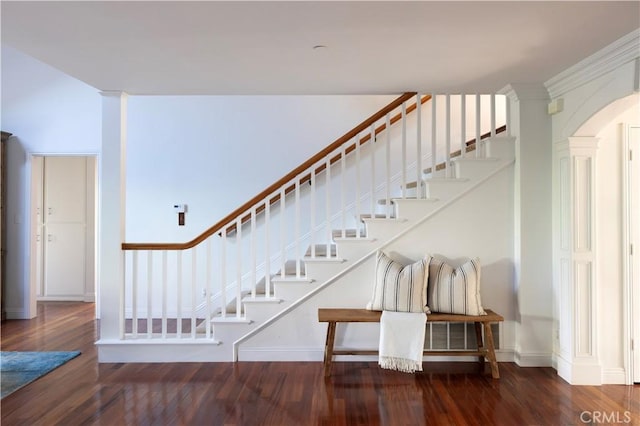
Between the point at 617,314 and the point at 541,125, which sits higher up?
the point at 541,125

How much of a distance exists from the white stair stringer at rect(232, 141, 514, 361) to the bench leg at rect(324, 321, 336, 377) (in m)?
0.37

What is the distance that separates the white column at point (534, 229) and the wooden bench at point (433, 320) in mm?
364

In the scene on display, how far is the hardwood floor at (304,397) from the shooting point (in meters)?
2.65

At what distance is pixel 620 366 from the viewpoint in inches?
127

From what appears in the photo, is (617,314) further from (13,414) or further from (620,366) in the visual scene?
(13,414)

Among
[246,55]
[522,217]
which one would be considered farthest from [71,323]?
[522,217]

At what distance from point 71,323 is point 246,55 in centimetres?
394

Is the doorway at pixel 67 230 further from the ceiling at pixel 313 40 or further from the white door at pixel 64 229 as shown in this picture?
the ceiling at pixel 313 40

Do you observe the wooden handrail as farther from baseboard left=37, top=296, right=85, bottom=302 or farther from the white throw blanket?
baseboard left=37, top=296, right=85, bottom=302

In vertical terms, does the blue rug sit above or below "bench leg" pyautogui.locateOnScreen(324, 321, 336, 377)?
below

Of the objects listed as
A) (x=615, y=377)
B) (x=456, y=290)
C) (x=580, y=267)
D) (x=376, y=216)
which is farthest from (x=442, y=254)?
(x=615, y=377)

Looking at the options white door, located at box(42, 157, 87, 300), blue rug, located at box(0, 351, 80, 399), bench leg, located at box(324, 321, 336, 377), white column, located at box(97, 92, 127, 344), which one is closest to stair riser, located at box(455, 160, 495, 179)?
bench leg, located at box(324, 321, 336, 377)

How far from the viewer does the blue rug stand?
3.21 metres

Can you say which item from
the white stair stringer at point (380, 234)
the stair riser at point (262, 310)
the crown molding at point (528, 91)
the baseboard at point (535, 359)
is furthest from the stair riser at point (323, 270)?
the crown molding at point (528, 91)
